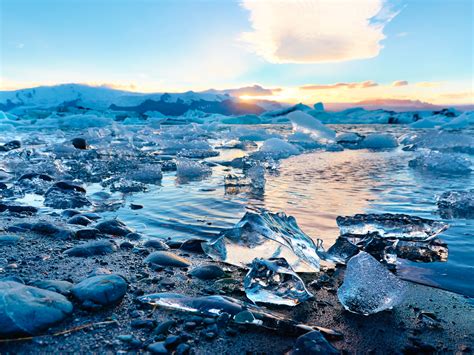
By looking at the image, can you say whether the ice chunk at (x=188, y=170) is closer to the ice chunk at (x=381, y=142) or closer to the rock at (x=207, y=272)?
the rock at (x=207, y=272)

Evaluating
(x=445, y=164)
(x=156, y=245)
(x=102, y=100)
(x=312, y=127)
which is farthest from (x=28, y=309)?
(x=102, y=100)

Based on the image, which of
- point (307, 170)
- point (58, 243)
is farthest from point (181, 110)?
point (58, 243)

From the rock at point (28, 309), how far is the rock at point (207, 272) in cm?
70

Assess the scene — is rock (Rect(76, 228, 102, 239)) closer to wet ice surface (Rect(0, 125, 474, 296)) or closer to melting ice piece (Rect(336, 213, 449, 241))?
wet ice surface (Rect(0, 125, 474, 296))

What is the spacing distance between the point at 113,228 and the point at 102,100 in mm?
54293

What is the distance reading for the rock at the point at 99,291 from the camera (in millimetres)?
1607

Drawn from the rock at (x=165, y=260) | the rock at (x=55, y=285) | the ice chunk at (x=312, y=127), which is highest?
Answer: the ice chunk at (x=312, y=127)

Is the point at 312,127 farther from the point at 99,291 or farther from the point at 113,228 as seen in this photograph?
the point at 99,291

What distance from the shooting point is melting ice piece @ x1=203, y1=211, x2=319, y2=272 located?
216cm

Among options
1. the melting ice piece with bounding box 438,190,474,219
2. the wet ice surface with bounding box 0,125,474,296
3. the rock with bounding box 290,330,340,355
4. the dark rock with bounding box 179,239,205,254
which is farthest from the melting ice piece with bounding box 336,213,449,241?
the rock with bounding box 290,330,340,355

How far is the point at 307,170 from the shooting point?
262 inches

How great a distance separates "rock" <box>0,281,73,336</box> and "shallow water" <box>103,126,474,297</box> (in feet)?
4.49

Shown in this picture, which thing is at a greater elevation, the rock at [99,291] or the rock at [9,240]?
the rock at [99,291]

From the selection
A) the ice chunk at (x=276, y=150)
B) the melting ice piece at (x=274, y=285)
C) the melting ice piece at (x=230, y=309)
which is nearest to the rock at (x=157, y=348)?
the melting ice piece at (x=230, y=309)
